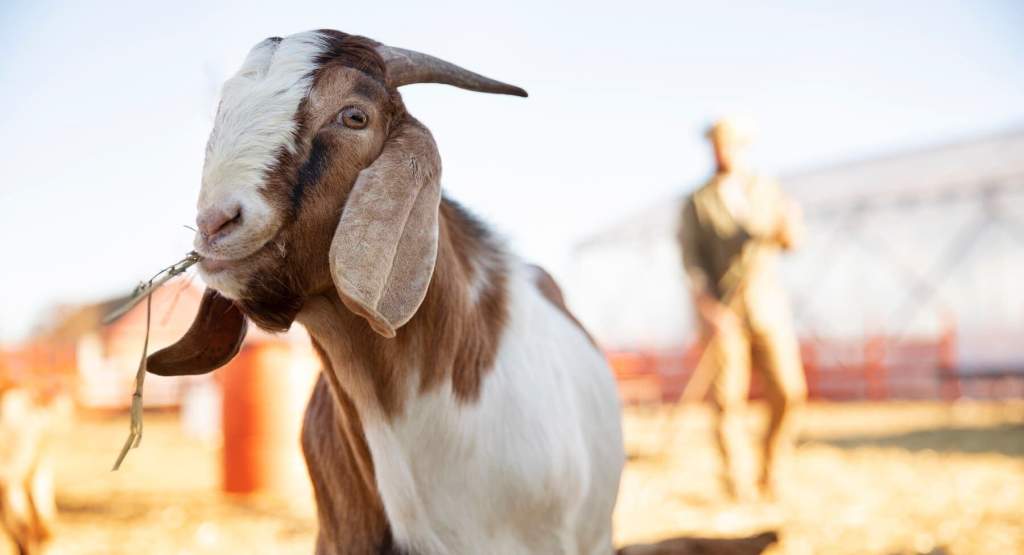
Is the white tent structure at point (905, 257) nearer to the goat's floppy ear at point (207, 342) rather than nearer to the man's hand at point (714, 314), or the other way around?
the man's hand at point (714, 314)

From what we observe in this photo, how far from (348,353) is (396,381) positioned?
0.41 ft

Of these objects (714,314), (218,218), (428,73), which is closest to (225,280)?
(218,218)

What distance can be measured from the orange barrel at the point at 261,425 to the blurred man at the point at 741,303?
3.27 metres

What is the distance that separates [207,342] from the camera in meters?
2.05

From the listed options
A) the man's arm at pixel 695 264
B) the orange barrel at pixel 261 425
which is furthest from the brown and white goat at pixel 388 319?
the orange barrel at pixel 261 425

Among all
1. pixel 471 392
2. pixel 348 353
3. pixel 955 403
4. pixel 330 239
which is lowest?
pixel 955 403

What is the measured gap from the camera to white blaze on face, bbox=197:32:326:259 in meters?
1.55

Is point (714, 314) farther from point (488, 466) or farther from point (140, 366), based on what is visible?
point (140, 366)

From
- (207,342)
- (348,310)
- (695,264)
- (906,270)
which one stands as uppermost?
(348,310)

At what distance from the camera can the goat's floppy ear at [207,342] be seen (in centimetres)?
203

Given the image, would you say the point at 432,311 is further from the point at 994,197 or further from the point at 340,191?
the point at 994,197

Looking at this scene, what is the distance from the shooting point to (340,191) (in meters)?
1.68

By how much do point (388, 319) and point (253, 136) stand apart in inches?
17.1

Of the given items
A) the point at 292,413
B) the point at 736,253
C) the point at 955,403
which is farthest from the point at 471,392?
the point at 955,403
